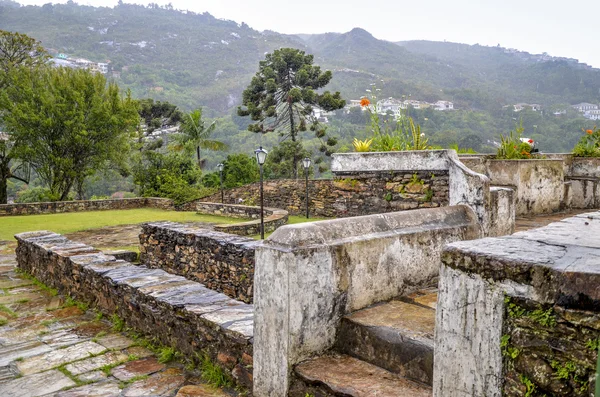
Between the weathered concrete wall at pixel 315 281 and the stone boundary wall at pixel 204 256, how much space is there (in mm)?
3762

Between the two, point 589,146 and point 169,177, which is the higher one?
point 589,146

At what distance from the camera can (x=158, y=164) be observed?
79.6 ft

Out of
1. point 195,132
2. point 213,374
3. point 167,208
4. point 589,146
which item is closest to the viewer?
point 213,374

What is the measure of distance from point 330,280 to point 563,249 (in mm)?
1099

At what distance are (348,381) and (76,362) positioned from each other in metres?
2.42

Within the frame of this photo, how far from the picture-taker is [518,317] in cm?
143

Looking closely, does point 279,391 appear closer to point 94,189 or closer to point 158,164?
point 158,164

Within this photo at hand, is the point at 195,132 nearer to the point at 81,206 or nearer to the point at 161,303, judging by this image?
the point at 81,206

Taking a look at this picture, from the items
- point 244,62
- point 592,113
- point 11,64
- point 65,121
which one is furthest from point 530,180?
point 244,62

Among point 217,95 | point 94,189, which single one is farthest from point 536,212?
point 217,95

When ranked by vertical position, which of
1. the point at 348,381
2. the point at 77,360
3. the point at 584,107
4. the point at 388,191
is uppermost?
the point at 584,107

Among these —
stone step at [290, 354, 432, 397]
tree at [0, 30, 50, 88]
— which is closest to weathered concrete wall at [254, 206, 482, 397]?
stone step at [290, 354, 432, 397]

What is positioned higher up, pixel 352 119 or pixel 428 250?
pixel 352 119

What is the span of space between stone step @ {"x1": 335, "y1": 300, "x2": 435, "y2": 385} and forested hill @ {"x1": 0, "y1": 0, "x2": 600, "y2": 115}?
50984mm
